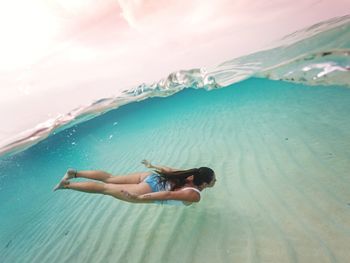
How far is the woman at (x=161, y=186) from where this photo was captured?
4.69 meters

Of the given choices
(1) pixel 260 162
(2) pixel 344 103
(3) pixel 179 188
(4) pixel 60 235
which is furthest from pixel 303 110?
(4) pixel 60 235

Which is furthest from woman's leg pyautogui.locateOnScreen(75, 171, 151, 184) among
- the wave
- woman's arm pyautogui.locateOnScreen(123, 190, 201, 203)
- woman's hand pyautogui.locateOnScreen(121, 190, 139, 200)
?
the wave

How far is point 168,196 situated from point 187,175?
2.34 feet

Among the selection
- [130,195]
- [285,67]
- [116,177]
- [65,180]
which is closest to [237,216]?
[130,195]

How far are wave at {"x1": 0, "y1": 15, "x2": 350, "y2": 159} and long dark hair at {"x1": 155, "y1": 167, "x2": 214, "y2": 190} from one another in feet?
46.3

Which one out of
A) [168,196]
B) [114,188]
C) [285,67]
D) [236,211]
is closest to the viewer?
[168,196]

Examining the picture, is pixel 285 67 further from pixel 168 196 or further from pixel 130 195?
pixel 130 195

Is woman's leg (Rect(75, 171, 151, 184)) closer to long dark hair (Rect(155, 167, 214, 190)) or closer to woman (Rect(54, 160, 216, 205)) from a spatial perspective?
woman (Rect(54, 160, 216, 205))

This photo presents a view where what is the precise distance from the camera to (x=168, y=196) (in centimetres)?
461

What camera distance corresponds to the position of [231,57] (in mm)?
17734

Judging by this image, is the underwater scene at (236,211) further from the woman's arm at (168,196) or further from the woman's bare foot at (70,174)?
the woman's bare foot at (70,174)

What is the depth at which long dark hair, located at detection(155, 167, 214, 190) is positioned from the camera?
4.97 meters

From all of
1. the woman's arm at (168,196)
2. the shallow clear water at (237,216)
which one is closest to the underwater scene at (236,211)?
the shallow clear water at (237,216)

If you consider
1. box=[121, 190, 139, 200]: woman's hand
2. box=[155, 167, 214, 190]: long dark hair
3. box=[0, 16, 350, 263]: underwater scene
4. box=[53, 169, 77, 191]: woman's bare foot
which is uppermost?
box=[53, 169, 77, 191]: woman's bare foot
